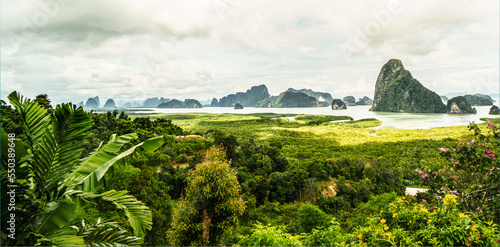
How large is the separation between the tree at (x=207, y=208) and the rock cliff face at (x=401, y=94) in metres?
136

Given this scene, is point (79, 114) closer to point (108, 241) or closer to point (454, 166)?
point (108, 241)

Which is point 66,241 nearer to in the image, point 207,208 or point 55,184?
point 55,184

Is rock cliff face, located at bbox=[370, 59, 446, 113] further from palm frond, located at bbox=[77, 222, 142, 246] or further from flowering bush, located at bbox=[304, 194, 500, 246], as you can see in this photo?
palm frond, located at bbox=[77, 222, 142, 246]

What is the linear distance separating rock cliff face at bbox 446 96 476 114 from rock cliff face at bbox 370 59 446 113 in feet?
28.4

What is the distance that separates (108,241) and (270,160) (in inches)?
965

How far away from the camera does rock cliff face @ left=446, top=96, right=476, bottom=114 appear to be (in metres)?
96.6

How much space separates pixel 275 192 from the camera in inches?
842

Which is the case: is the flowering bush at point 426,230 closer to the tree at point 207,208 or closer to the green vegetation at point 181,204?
the green vegetation at point 181,204

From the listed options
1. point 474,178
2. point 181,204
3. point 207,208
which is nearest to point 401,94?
point 474,178

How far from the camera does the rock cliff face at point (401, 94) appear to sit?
115688 mm

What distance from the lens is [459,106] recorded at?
326 feet

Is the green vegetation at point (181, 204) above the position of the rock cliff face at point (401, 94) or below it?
below

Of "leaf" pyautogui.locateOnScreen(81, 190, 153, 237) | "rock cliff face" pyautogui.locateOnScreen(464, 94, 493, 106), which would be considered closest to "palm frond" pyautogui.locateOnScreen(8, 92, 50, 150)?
"leaf" pyautogui.locateOnScreen(81, 190, 153, 237)

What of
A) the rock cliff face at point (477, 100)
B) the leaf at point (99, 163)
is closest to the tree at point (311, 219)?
the leaf at point (99, 163)
